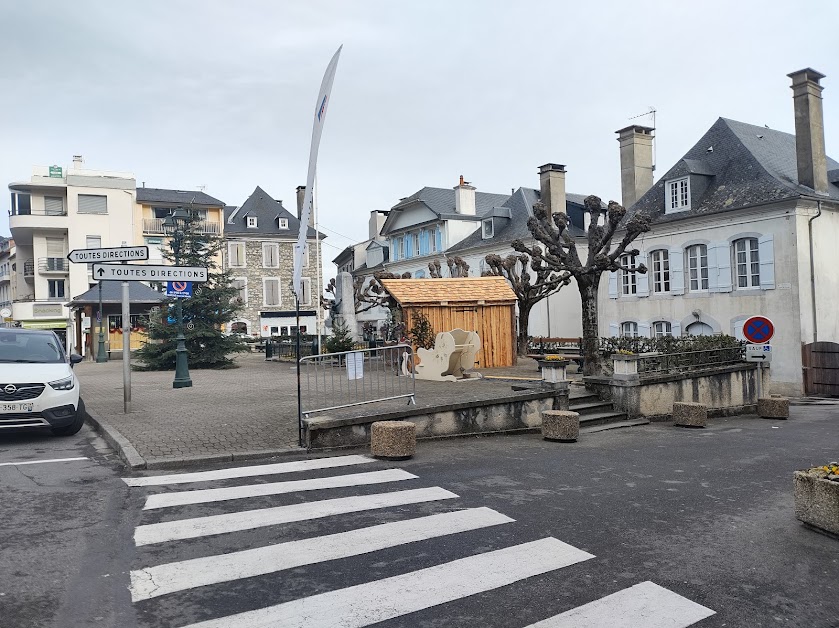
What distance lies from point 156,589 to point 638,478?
5.45 metres

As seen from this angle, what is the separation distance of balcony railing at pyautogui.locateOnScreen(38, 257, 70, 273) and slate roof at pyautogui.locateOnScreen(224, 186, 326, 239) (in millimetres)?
11876

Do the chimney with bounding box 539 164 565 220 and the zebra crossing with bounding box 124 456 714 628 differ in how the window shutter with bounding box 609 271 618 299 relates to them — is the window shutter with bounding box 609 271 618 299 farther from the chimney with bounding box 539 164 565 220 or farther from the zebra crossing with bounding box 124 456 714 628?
the zebra crossing with bounding box 124 456 714 628

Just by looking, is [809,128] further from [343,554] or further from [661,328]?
[343,554]

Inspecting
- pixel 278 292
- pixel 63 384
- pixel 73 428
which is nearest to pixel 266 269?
pixel 278 292

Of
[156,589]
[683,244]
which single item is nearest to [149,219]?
[683,244]

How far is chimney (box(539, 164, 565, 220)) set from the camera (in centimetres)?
3391

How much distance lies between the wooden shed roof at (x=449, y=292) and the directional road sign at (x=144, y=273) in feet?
22.6

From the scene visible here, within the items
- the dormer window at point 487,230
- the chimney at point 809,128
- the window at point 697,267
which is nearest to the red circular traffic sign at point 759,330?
the window at point 697,267

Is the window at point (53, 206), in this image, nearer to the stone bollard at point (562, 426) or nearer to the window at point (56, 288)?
the window at point (56, 288)

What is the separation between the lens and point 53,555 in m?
4.77

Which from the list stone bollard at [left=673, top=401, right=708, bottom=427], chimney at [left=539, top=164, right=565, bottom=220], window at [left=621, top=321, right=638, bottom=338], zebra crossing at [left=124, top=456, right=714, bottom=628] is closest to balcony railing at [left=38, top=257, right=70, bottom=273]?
chimney at [left=539, top=164, right=565, bottom=220]

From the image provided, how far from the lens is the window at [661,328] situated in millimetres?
27859

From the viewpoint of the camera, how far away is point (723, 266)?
25.5m

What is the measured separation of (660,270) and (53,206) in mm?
42334
